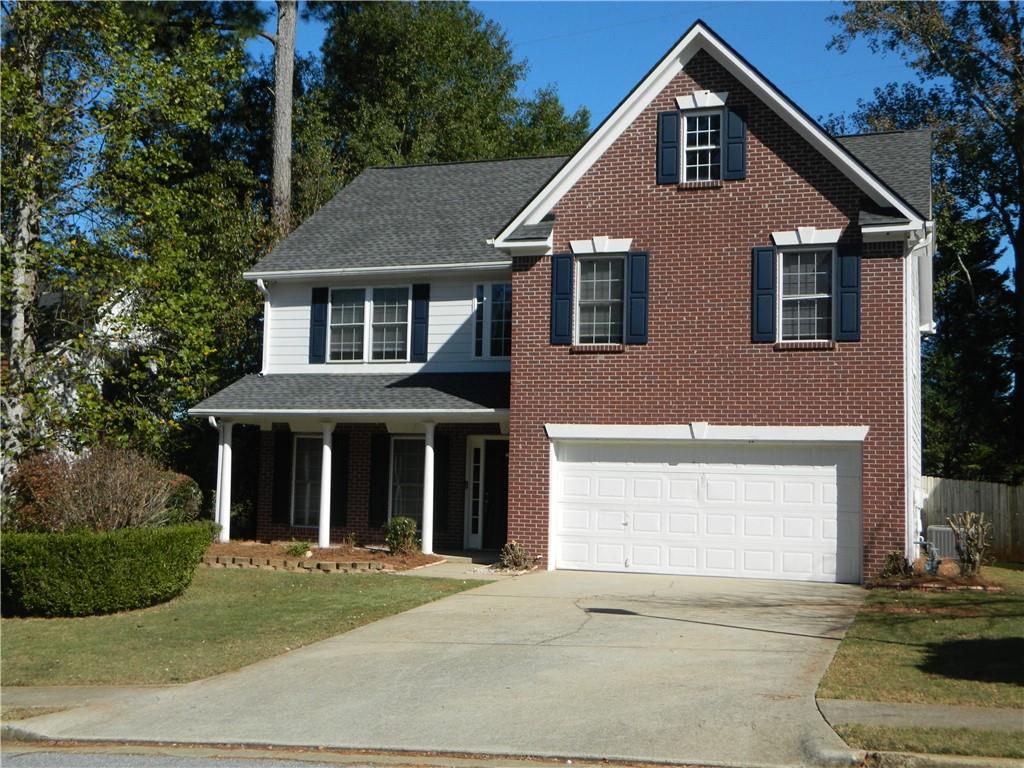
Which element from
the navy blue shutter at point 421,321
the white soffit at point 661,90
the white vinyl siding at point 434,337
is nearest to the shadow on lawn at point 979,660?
the white soffit at point 661,90

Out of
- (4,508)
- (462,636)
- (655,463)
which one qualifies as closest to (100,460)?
(4,508)

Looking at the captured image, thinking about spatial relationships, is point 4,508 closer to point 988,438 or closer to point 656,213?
point 656,213

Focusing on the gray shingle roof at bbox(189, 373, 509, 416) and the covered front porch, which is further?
the covered front porch

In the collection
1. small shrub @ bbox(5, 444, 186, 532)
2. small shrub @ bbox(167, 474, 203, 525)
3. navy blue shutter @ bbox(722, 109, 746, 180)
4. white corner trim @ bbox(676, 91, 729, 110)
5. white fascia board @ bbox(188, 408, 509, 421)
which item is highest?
white corner trim @ bbox(676, 91, 729, 110)

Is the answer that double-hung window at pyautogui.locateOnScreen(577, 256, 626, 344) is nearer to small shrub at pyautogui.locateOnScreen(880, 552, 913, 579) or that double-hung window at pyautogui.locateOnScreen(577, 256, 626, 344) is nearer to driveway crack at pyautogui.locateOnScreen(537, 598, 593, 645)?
driveway crack at pyautogui.locateOnScreen(537, 598, 593, 645)

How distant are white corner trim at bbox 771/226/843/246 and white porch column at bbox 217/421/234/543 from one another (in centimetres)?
1175

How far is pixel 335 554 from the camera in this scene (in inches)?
838

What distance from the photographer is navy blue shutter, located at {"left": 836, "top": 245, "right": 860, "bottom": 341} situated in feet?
58.4

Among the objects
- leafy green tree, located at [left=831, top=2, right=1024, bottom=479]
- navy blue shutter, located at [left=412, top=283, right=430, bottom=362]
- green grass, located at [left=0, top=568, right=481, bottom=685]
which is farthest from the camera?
leafy green tree, located at [left=831, top=2, right=1024, bottom=479]

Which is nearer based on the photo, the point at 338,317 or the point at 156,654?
the point at 156,654

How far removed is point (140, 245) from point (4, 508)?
657 cm

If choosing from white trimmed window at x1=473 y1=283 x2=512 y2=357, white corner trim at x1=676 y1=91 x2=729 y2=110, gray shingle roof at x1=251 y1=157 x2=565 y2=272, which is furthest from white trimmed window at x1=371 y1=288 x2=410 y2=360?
white corner trim at x1=676 y1=91 x2=729 y2=110

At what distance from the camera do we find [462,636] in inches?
521

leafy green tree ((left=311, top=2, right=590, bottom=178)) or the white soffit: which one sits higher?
leafy green tree ((left=311, top=2, right=590, bottom=178))
